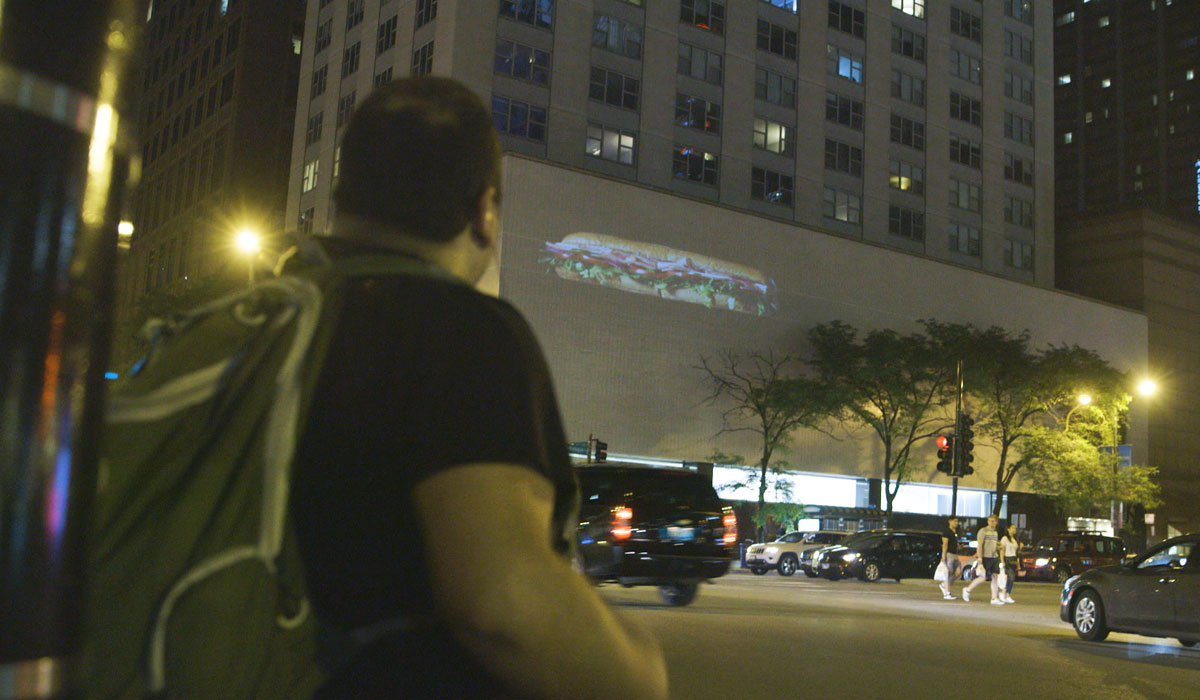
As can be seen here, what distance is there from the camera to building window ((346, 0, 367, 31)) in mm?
55250

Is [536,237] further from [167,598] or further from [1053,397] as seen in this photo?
[167,598]

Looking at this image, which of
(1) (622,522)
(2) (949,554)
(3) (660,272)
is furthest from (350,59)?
(1) (622,522)

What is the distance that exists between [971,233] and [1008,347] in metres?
13.6

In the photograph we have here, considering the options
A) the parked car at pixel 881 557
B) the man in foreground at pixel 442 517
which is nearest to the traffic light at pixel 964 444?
the parked car at pixel 881 557

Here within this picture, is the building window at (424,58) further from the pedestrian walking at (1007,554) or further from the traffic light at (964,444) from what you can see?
the pedestrian walking at (1007,554)

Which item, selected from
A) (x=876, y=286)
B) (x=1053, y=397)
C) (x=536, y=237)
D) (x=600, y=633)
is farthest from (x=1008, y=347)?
(x=600, y=633)

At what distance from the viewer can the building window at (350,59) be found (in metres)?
55.0

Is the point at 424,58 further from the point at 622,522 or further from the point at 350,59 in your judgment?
the point at 622,522

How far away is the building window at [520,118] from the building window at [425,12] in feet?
15.6

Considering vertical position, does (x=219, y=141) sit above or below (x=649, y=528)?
above

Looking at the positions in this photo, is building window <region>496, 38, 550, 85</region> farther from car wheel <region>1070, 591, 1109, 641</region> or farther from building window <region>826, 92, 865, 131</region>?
car wheel <region>1070, 591, 1109, 641</region>

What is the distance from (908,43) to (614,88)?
21359mm

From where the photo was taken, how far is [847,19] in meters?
59.8

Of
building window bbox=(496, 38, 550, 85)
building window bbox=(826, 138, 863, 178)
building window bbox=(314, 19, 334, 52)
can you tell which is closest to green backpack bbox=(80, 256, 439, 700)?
building window bbox=(496, 38, 550, 85)
